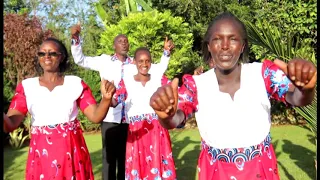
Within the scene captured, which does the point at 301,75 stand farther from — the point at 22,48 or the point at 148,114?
the point at 22,48

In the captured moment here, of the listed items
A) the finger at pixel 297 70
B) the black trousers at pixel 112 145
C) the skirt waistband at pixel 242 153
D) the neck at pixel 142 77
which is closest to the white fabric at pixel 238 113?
the skirt waistband at pixel 242 153

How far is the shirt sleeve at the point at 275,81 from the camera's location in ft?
6.82

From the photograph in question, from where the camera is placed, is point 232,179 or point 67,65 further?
point 67,65

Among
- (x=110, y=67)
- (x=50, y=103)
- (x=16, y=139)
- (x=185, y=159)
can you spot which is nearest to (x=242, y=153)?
(x=50, y=103)

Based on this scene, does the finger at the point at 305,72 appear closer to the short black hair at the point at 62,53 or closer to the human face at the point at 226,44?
the human face at the point at 226,44

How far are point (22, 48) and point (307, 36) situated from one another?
6873 mm

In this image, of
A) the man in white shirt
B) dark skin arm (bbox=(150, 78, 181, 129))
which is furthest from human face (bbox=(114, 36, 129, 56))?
dark skin arm (bbox=(150, 78, 181, 129))

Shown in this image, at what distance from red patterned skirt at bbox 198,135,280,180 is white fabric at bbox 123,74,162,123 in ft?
7.46

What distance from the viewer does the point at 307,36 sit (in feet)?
29.9

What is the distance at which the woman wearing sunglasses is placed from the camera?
9.90 feet

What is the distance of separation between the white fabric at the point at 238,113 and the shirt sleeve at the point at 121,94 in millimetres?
2236

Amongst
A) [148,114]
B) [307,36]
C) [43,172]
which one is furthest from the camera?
[307,36]

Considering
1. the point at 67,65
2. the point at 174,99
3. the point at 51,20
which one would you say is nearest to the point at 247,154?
the point at 174,99

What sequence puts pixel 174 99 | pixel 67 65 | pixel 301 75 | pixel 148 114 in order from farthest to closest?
pixel 148 114
pixel 67 65
pixel 174 99
pixel 301 75
